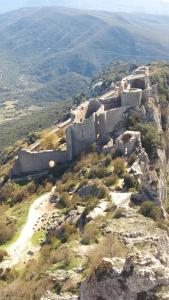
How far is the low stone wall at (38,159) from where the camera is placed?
4331 cm

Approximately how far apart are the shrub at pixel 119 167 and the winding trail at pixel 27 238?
4909 mm

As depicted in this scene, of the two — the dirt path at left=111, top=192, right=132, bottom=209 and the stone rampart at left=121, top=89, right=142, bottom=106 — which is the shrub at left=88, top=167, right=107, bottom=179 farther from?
the stone rampart at left=121, top=89, right=142, bottom=106

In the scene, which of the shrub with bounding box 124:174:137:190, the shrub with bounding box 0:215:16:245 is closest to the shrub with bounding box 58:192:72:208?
the shrub with bounding box 0:215:16:245

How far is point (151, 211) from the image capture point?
27.8 metres

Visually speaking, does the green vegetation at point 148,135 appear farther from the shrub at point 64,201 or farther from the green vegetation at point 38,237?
the green vegetation at point 38,237

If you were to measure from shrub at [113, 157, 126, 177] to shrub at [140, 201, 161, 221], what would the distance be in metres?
6.94

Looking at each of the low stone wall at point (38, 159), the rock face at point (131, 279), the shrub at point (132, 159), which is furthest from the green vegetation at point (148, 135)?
the rock face at point (131, 279)

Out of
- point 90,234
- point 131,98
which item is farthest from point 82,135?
point 90,234

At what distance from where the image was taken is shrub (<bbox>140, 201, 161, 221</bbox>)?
2748 centimetres

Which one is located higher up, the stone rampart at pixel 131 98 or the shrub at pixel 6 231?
the stone rampart at pixel 131 98

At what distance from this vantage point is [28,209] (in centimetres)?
3500

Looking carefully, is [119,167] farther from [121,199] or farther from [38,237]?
[38,237]

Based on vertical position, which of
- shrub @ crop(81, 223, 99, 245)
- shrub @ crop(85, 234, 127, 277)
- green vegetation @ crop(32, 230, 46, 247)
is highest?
shrub @ crop(85, 234, 127, 277)

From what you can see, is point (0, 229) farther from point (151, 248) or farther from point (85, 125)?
point (85, 125)
